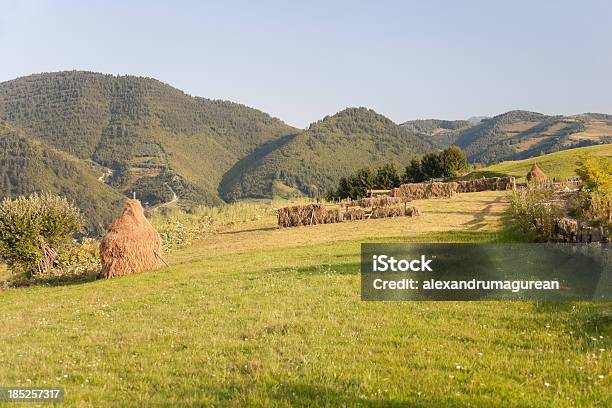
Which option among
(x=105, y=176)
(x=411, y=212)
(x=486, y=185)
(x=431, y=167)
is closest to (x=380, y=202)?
(x=411, y=212)

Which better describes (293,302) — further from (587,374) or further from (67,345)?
(587,374)

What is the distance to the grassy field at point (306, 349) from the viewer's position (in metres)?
5.86

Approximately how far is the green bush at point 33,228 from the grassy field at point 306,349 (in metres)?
11.1

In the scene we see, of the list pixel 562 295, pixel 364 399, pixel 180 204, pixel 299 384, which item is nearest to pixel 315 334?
pixel 299 384

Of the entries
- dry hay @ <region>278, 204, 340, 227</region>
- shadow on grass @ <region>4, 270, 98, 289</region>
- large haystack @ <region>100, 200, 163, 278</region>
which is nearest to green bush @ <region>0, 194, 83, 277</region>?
shadow on grass @ <region>4, 270, 98, 289</region>

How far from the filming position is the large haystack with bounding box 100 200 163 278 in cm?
2223

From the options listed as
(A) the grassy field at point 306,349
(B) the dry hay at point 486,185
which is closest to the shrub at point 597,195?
(A) the grassy field at point 306,349

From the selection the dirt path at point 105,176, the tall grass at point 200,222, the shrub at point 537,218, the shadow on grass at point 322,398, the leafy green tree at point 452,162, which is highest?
the dirt path at point 105,176

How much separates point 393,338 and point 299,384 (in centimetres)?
237

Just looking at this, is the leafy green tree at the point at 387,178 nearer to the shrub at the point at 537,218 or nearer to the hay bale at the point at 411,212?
the hay bale at the point at 411,212

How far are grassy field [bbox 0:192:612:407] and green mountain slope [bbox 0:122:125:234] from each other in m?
118

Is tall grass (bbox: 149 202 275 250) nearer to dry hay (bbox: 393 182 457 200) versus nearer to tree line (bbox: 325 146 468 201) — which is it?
dry hay (bbox: 393 182 457 200)

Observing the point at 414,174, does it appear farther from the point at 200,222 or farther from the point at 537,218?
the point at 537,218

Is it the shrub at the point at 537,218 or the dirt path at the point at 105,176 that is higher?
the dirt path at the point at 105,176
